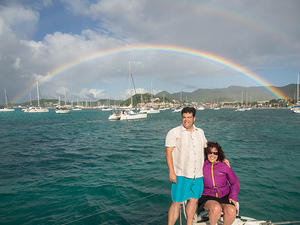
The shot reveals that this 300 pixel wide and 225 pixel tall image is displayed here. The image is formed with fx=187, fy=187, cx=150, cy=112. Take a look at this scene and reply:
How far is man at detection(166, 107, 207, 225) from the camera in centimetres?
355

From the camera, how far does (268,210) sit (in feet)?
19.9

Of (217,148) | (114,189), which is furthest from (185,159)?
(114,189)

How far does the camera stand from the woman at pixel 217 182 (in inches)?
153

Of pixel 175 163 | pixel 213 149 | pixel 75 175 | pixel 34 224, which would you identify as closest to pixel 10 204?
pixel 34 224

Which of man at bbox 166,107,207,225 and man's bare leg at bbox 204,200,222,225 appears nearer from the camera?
man at bbox 166,107,207,225

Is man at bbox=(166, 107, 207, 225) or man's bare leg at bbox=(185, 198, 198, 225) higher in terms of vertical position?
man at bbox=(166, 107, 207, 225)

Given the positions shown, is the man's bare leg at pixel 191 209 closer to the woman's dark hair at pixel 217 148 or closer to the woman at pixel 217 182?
the woman at pixel 217 182

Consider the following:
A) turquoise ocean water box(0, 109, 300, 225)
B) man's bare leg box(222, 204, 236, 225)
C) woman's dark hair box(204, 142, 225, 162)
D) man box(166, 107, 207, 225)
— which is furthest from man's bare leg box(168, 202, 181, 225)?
turquoise ocean water box(0, 109, 300, 225)

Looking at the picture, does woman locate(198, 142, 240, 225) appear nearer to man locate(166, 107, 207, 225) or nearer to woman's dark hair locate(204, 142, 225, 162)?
woman's dark hair locate(204, 142, 225, 162)

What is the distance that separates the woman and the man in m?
0.44

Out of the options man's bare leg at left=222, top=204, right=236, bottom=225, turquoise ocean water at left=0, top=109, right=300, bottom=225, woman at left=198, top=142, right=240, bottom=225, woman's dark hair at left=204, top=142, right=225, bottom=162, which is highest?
woman's dark hair at left=204, top=142, right=225, bottom=162

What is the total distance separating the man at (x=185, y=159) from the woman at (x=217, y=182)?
436 mm

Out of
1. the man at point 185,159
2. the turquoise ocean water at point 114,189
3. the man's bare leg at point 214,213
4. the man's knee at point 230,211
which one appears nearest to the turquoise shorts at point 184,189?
the man at point 185,159

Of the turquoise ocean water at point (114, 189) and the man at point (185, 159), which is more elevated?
the man at point (185, 159)
